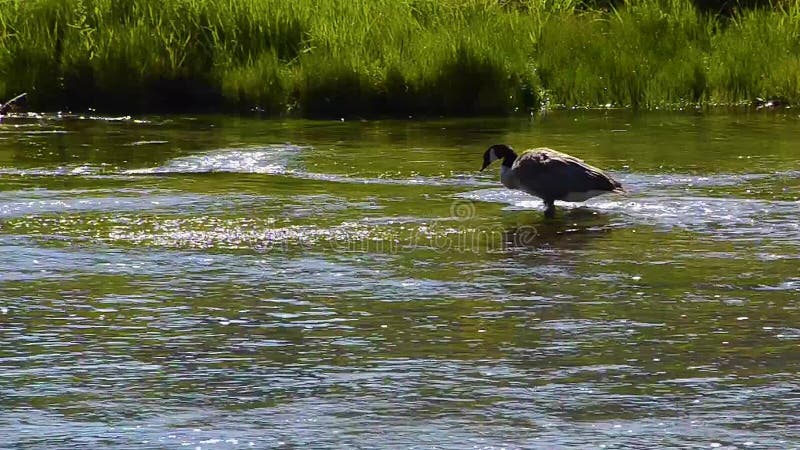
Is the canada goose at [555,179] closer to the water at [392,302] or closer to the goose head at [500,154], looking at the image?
the water at [392,302]

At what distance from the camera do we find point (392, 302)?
26.0 ft

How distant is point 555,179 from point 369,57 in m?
7.24

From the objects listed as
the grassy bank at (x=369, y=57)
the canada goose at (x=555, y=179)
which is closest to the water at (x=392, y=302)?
the canada goose at (x=555, y=179)

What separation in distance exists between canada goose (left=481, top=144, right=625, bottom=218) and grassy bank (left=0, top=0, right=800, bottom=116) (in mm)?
6326

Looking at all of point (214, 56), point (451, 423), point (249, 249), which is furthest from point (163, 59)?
point (451, 423)

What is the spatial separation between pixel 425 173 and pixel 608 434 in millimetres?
7284

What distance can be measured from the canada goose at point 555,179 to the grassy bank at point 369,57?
6.33 m

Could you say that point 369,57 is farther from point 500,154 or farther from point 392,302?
point 392,302

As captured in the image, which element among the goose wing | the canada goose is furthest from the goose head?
the goose wing

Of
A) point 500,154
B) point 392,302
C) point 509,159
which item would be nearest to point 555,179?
point 509,159

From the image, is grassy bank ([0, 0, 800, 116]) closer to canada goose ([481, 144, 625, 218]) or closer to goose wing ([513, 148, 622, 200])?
canada goose ([481, 144, 625, 218])

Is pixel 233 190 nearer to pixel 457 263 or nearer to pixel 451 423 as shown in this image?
pixel 457 263

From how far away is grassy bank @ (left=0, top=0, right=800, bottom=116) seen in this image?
57.6ft

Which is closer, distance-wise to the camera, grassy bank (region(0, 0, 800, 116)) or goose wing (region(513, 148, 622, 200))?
goose wing (region(513, 148, 622, 200))
